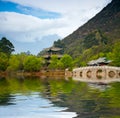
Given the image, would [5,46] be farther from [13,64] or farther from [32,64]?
[32,64]

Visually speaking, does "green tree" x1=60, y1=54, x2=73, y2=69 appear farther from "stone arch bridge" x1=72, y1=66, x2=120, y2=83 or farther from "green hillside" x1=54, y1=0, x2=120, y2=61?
"green hillside" x1=54, y1=0, x2=120, y2=61

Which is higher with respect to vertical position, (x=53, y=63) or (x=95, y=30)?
(x=95, y=30)

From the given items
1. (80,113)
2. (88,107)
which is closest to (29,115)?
(80,113)

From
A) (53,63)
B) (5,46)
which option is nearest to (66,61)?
(53,63)

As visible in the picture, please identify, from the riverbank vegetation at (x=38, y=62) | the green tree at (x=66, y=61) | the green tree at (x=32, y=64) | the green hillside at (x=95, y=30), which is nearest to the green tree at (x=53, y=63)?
the riverbank vegetation at (x=38, y=62)

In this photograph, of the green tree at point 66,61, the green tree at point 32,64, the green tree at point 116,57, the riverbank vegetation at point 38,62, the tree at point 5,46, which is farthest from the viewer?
the tree at point 5,46

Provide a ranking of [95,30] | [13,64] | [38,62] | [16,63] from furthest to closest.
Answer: [95,30]
[16,63]
[13,64]
[38,62]

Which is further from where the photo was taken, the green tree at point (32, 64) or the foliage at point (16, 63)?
the foliage at point (16, 63)

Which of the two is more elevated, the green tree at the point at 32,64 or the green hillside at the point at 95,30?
the green hillside at the point at 95,30

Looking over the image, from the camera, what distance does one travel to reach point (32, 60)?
85500 millimetres

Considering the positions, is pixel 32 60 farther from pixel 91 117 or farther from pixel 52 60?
pixel 91 117

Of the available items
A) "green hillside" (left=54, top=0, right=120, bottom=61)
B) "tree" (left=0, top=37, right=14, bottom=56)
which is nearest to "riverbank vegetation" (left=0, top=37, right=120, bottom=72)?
"tree" (left=0, top=37, right=14, bottom=56)

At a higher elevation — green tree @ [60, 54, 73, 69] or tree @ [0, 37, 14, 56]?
tree @ [0, 37, 14, 56]

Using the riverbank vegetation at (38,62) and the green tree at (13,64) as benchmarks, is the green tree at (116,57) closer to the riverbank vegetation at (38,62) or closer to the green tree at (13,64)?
the riverbank vegetation at (38,62)
